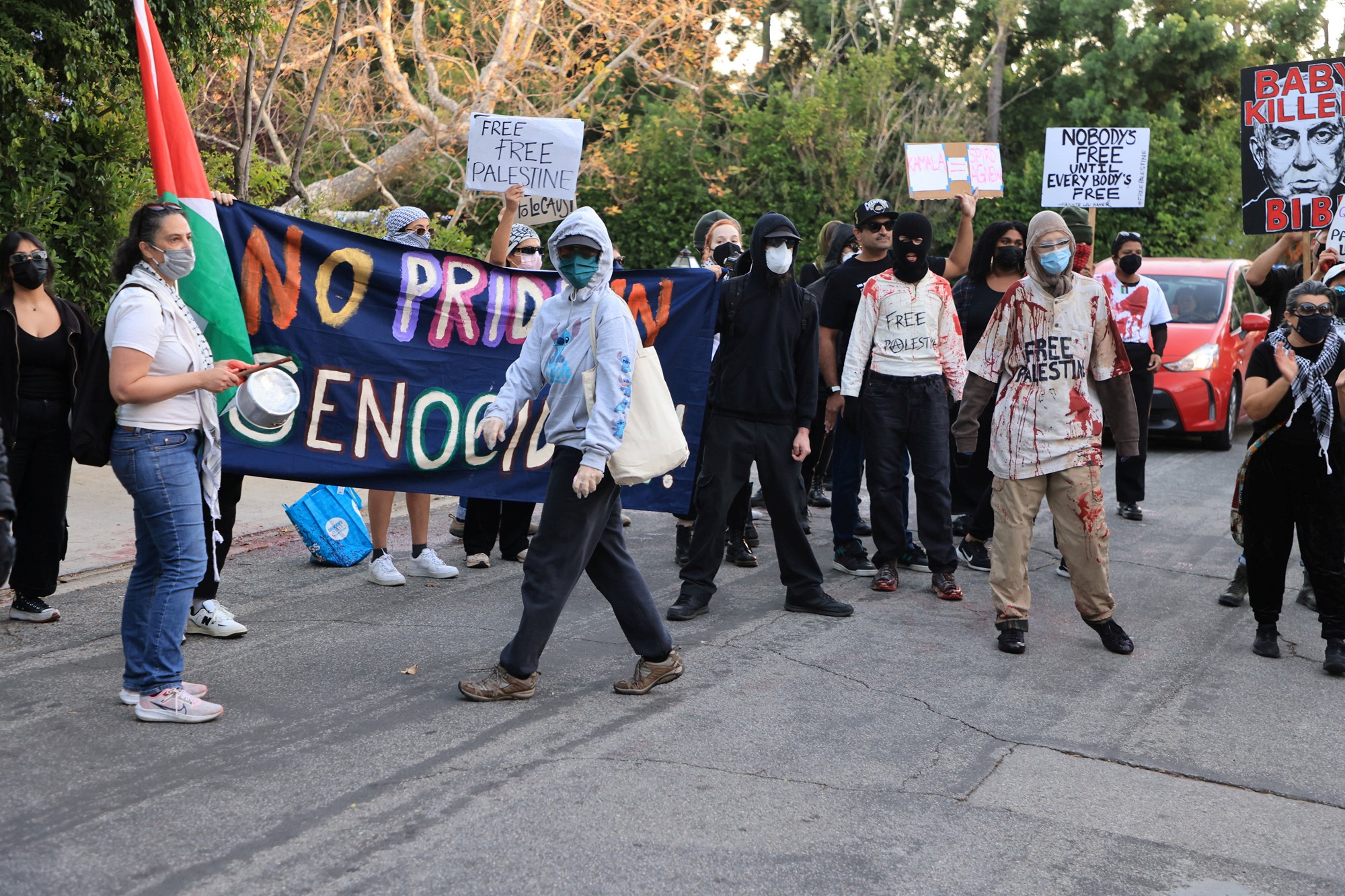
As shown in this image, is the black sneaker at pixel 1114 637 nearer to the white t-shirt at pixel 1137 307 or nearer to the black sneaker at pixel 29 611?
Result: the white t-shirt at pixel 1137 307

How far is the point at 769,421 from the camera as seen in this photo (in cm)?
686

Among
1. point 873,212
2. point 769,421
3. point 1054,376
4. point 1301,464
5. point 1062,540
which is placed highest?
point 873,212

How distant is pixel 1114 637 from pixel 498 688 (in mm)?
3001

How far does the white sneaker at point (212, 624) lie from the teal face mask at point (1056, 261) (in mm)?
4095

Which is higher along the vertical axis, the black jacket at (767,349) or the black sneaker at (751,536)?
the black jacket at (767,349)

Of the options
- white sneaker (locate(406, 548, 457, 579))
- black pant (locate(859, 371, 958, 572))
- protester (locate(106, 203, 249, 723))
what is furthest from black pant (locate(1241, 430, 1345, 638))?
protester (locate(106, 203, 249, 723))

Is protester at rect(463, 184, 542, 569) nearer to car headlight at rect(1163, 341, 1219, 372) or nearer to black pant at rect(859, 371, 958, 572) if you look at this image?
black pant at rect(859, 371, 958, 572)

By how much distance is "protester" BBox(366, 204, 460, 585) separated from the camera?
7301mm

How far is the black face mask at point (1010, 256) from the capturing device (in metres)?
8.11

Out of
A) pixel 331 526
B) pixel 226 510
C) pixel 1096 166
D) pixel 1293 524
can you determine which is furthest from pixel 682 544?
pixel 1096 166

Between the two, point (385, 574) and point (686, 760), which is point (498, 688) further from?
point (385, 574)

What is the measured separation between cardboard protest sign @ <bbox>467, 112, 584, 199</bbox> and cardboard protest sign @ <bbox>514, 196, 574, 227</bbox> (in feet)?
1.77

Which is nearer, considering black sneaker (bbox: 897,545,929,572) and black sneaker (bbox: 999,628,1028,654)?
black sneaker (bbox: 999,628,1028,654)

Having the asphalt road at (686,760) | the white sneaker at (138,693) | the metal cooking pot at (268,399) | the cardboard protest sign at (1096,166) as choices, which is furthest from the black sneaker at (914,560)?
the cardboard protest sign at (1096,166)
